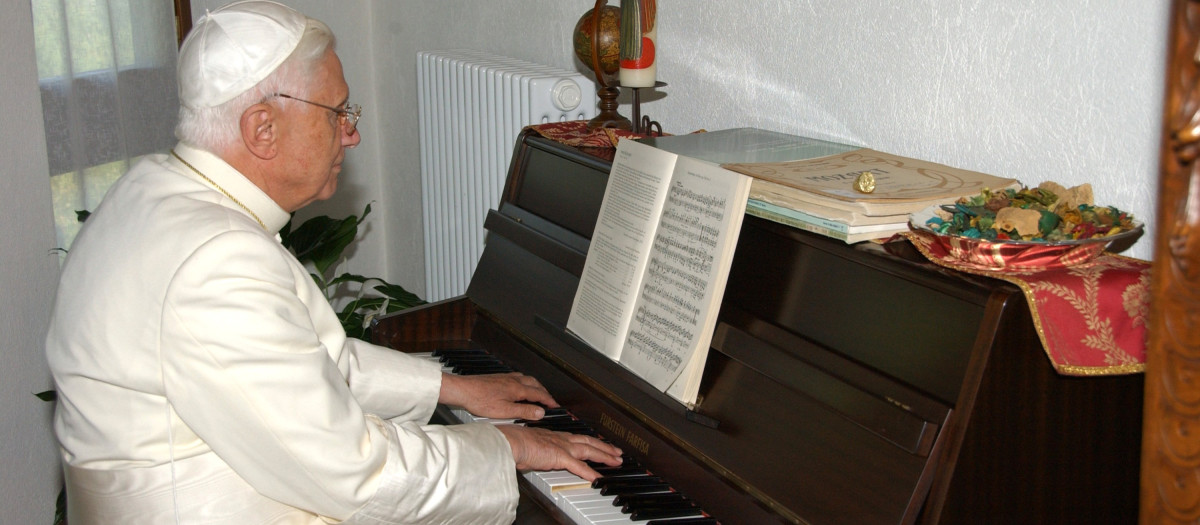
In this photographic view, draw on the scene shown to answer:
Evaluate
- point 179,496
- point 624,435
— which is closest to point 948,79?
point 624,435

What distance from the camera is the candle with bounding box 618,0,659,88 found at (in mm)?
2121

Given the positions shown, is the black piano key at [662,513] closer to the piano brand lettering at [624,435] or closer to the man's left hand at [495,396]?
the piano brand lettering at [624,435]

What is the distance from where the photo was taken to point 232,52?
1.63m

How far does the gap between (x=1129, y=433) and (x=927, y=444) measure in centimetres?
32

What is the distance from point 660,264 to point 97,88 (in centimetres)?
223

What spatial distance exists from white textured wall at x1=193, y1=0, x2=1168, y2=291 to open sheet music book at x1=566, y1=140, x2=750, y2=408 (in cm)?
47

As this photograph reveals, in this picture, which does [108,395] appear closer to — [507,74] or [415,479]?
[415,479]

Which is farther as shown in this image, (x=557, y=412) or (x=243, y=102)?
(x=557, y=412)

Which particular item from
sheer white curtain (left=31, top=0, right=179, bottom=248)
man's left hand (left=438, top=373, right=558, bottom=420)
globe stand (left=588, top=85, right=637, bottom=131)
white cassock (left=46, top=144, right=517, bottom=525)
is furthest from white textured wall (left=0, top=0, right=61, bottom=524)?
globe stand (left=588, top=85, right=637, bottom=131)

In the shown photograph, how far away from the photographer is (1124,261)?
1.46 metres

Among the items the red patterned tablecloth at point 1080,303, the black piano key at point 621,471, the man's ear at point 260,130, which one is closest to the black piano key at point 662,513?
the black piano key at point 621,471

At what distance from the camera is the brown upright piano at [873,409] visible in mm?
1340

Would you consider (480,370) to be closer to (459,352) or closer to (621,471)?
(459,352)

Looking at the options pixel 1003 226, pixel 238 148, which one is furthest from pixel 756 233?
pixel 238 148
